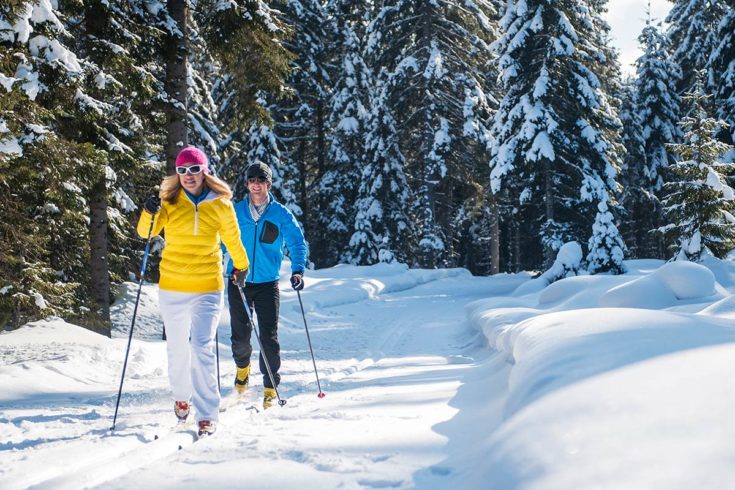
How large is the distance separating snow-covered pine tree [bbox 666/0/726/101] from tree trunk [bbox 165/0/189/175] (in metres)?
27.9

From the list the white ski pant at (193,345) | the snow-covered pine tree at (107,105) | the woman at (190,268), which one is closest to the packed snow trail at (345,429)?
the white ski pant at (193,345)

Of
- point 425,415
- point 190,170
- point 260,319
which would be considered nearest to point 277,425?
point 425,415

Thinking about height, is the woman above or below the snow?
above

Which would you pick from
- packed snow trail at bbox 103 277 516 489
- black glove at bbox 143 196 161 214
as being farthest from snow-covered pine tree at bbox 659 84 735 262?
black glove at bbox 143 196 161 214

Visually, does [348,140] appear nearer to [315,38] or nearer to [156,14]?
[315,38]

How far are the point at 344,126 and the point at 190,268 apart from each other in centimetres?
2549

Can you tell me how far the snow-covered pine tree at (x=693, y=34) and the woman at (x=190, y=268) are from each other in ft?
103

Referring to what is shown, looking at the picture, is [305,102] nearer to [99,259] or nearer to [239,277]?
[99,259]

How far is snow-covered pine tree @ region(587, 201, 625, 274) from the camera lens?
65.1 feet

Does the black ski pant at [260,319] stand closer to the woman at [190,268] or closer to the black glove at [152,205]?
the woman at [190,268]

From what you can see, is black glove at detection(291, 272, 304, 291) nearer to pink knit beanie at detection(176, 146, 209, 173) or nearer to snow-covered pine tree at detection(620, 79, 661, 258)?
pink knit beanie at detection(176, 146, 209, 173)

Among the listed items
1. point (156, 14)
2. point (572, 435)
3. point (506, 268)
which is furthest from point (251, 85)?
point (506, 268)

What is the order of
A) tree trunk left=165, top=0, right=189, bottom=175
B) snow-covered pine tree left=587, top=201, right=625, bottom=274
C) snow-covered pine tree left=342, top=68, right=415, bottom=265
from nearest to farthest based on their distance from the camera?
tree trunk left=165, top=0, right=189, bottom=175 → snow-covered pine tree left=587, top=201, right=625, bottom=274 → snow-covered pine tree left=342, top=68, right=415, bottom=265

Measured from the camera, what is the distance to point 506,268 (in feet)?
165
